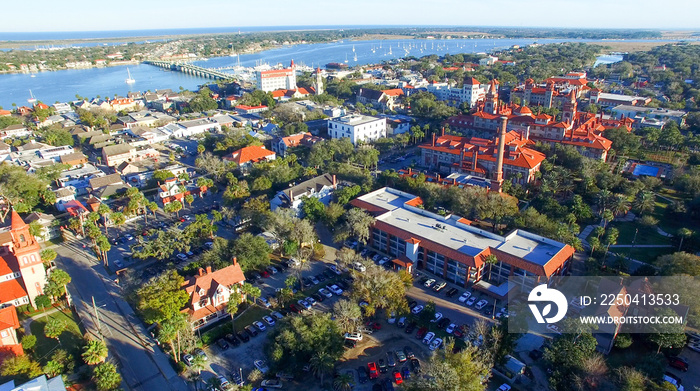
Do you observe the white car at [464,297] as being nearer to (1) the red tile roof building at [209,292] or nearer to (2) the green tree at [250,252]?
(2) the green tree at [250,252]

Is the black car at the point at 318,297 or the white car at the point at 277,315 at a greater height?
the black car at the point at 318,297

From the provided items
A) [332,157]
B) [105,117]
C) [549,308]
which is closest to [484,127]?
[332,157]

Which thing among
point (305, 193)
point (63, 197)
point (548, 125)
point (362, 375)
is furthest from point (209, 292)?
point (548, 125)

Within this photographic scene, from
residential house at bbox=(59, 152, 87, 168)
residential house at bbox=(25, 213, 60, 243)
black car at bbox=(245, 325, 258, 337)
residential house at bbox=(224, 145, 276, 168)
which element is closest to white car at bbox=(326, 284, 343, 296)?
black car at bbox=(245, 325, 258, 337)

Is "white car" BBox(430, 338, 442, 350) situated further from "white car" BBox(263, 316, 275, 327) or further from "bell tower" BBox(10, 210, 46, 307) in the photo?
"bell tower" BBox(10, 210, 46, 307)

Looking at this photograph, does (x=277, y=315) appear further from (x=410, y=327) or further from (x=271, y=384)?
(x=410, y=327)

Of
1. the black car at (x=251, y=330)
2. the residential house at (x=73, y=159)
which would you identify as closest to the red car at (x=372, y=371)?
A: the black car at (x=251, y=330)
